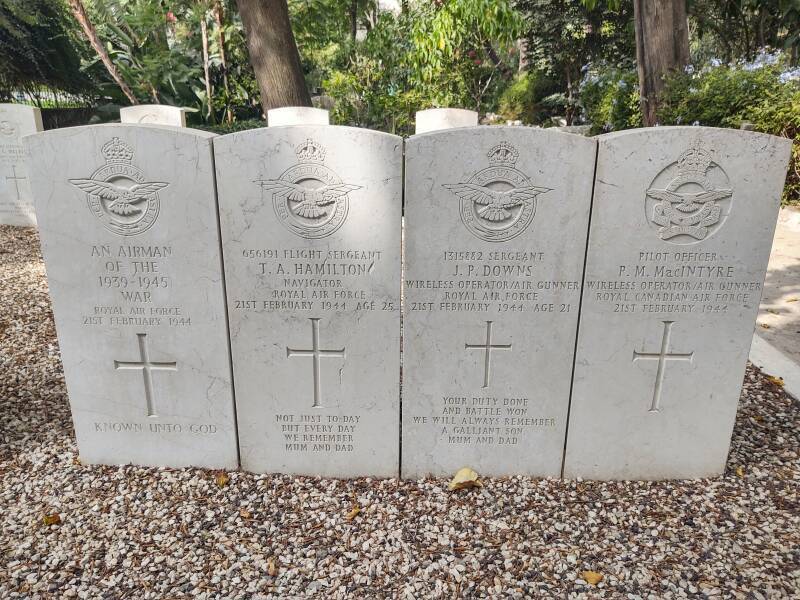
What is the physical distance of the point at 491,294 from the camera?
2857 mm

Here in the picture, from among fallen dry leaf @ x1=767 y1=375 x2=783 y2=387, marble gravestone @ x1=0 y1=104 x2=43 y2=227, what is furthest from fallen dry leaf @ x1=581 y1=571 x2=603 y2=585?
marble gravestone @ x1=0 y1=104 x2=43 y2=227

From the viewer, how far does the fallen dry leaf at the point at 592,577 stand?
244cm

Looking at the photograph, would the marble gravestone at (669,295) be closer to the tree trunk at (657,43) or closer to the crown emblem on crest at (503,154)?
the crown emblem on crest at (503,154)

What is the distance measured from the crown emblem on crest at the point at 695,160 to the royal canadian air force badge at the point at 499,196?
637 millimetres

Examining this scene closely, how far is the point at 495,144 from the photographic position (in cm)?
265

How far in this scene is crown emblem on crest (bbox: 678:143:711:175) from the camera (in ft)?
8.64

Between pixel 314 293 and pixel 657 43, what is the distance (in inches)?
292

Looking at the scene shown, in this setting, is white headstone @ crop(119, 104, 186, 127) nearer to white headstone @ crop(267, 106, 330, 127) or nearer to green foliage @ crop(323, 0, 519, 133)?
white headstone @ crop(267, 106, 330, 127)

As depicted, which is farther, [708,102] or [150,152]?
[708,102]

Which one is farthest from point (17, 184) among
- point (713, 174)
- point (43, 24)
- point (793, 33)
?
point (793, 33)

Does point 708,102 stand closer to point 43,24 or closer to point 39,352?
point 39,352

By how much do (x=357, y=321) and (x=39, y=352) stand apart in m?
3.19

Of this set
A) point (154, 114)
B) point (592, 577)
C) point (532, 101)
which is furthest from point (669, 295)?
point (532, 101)

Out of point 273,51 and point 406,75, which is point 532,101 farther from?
point 273,51
